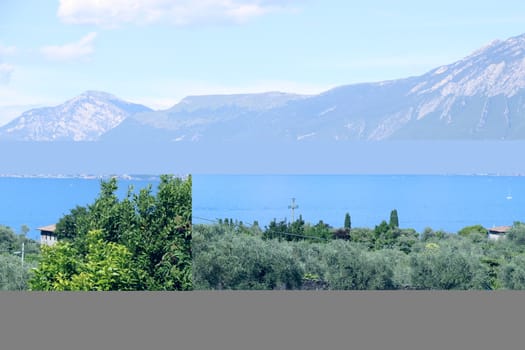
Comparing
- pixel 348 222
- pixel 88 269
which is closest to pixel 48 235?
pixel 88 269

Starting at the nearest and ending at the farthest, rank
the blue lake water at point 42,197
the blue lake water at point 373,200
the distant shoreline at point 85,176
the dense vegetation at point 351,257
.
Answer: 1. the dense vegetation at point 351,257
2. the blue lake water at point 373,200
3. the distant shoreline at point 85,176
4. the blue lake water at point 42,197

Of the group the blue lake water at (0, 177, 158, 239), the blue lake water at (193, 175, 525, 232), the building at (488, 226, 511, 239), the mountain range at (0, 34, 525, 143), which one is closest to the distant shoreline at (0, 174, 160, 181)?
the blue lake water at (0, 177, 158, 239)

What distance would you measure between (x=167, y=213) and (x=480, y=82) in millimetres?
3545

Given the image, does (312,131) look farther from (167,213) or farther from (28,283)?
(28,283)

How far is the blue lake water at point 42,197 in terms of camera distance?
28.9ft

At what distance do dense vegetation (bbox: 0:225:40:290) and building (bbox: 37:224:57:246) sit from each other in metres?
→ 0.09

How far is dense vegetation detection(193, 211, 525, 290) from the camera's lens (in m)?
8.22

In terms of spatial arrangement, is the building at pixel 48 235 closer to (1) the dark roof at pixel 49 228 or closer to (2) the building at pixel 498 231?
(1) the dark roof at pixel 49 228

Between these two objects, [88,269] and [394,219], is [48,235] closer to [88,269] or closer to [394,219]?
[88,269]

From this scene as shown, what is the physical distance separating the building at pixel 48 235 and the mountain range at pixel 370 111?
1311mm

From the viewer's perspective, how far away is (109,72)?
9523mm

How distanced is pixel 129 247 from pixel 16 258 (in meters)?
1.26

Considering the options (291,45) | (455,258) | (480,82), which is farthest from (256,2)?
(455,258)

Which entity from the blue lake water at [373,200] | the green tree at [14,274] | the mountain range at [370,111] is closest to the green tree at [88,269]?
the green tree at [14,274]
